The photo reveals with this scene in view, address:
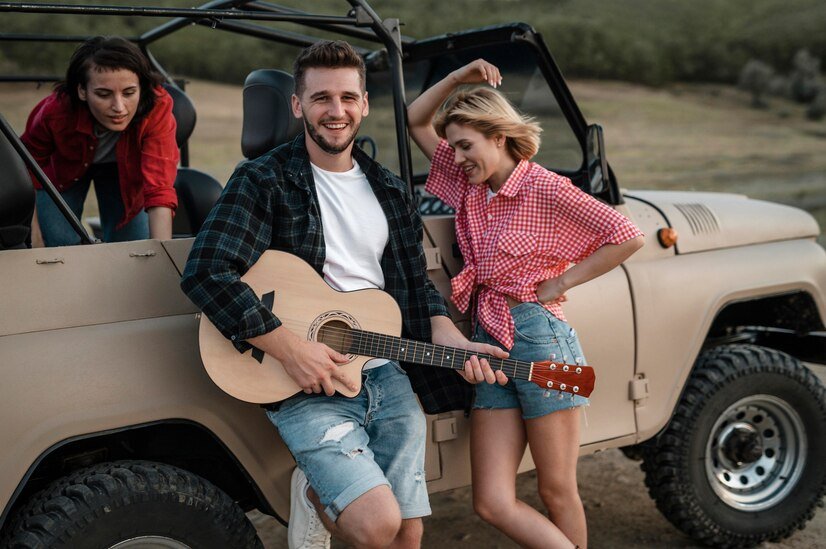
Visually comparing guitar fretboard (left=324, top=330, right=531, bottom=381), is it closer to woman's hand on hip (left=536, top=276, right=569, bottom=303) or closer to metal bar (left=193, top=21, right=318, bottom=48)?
woman's hand on hip (left=536, top=276, right=569, bottom=303)

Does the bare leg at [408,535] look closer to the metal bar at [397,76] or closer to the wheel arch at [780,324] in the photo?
the metal bar at [397,76]

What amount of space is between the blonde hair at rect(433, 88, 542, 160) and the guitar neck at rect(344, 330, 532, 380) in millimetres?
738

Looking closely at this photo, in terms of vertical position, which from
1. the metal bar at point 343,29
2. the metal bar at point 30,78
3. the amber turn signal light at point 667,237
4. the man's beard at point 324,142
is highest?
the metal bar at point 343,29

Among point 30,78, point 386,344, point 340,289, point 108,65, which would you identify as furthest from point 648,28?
point 386,344

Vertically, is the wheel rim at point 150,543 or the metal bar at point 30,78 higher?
the metal bar at point 30,78

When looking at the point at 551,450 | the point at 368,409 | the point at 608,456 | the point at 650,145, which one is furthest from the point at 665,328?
the point at 650,145

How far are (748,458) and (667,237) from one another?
1.04 m

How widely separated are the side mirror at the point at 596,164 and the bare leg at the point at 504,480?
0.96 m

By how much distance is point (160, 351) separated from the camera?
8.60 feet

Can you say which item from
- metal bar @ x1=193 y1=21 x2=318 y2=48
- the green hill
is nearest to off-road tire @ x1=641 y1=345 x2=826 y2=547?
metal bar @ x1=193 y1=21 x2=318 y2=48

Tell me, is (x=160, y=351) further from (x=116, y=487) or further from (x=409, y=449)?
(x=409, y=449)

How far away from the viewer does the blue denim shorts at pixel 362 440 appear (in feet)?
8.54

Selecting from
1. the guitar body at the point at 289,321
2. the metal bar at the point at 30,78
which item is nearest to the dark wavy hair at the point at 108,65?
the metal bar at the point at 30,78

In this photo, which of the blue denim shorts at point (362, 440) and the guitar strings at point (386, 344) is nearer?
the blue denim shorts at point (362, 440)
